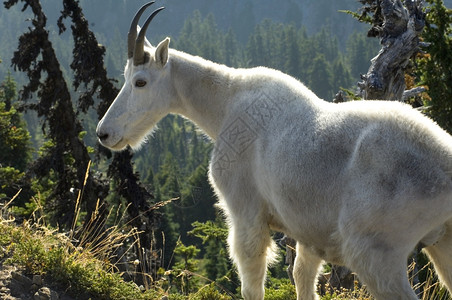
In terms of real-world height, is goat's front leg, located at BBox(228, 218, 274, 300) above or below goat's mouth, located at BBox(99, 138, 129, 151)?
below

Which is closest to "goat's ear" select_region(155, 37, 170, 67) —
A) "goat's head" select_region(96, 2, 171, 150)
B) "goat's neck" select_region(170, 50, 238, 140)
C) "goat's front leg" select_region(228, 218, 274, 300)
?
"goat's head" select_region(96, 2, 171, 150)

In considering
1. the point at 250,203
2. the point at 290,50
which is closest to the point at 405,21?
the point at 250,203

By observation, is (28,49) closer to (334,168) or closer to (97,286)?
(97,286)

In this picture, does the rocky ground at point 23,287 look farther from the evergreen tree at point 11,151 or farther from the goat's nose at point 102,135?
the evergreen tree at point 11,151

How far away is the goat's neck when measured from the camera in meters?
6.23

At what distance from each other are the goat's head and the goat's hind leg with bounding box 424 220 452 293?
3.16 meters

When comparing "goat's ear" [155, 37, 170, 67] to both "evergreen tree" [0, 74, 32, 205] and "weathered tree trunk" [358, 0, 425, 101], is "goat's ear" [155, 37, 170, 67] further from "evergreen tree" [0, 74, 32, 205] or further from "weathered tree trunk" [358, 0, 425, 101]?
"evergreen tree" [0, 74, 32, 205]

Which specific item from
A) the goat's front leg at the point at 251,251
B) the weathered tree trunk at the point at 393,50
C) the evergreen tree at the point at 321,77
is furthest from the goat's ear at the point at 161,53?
the evergreen tree at the point at 321,77

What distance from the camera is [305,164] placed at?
5016 mm

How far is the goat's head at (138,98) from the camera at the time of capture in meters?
6.37

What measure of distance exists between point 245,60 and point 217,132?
185938mm

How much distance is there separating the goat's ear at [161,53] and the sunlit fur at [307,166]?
0.04 ft

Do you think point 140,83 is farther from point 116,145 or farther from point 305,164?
point 305,164

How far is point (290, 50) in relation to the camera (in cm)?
17275
